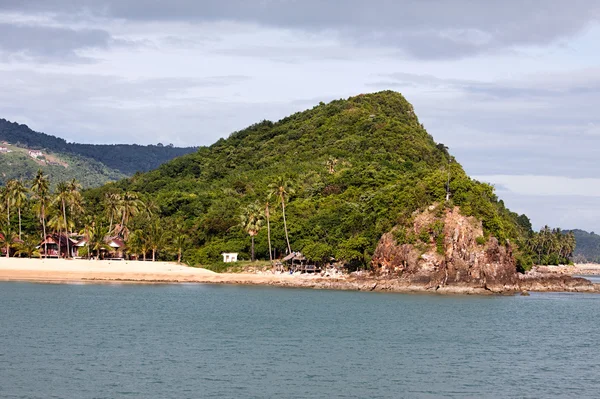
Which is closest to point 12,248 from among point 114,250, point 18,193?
point 18,193

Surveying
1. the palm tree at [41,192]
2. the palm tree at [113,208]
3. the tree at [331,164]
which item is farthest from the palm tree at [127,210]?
the tree at [331,164]

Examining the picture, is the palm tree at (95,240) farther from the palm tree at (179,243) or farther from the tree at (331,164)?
the tree at (331,164)

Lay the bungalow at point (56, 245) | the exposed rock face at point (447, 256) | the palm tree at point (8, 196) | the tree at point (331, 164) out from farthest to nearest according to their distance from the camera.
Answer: the tree at point (331, 164)
the bungalow at point (56, 245)
the palm tree at point (8, 196)
the exposed rock face at point (447, 256)

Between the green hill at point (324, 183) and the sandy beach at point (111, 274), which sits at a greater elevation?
the green hill at point (324, 183)

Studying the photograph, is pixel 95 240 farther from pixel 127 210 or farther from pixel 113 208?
pixel 113 208

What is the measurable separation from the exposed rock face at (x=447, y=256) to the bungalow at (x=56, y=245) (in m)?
46.3

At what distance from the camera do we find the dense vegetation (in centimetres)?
9806

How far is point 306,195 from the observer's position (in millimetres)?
124000

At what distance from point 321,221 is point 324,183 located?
21803 millimetres

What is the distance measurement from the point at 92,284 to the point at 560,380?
201ft

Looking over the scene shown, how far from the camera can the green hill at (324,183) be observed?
97.1 metres

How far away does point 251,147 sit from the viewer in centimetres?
17812

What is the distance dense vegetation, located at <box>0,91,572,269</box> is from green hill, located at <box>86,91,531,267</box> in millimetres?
229

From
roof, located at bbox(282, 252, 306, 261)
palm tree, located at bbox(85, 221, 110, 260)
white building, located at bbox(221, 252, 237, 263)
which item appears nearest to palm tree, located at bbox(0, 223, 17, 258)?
palm tree, located at bbox(85, 221, 110, 260)
